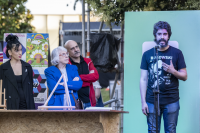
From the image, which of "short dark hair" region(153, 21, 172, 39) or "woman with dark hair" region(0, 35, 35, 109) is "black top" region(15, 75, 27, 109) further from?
"short dark hair" region(153, 21, 172, 39)

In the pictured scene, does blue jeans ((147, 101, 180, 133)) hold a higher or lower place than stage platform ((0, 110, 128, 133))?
lower

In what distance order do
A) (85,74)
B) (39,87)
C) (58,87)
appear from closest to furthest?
(58,87)
(85,74)
(39,87)

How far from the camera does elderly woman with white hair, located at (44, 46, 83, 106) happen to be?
3.88 meters

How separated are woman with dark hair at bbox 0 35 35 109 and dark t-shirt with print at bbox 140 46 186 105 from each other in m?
1.63

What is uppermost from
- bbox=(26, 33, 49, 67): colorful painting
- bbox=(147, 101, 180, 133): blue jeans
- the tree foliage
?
the tree foliage

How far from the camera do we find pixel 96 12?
18.6ft

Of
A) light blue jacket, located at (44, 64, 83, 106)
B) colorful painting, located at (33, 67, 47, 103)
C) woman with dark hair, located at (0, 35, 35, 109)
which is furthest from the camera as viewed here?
colorful painting, located at (33, 67, 47, 103)

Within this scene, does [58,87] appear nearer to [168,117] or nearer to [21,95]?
[21,95]

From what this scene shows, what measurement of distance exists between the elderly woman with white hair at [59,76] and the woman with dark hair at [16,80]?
500 mm

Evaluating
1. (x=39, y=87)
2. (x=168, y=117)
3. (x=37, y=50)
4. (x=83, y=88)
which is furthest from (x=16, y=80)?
(x=168, y=117)

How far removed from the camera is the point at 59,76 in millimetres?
3936

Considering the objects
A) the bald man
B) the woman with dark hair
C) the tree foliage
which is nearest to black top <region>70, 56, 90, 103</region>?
the bald man

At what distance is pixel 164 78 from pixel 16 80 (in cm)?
196

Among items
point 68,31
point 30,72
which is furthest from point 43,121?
point 68,31
